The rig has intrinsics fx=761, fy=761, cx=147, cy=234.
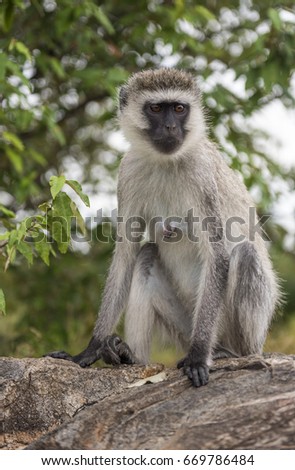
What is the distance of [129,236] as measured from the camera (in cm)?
830

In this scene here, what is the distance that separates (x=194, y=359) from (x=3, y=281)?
499 centimetres

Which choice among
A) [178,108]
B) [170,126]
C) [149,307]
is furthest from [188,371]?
[178,108]

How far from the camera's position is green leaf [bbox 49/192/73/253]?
260 inches

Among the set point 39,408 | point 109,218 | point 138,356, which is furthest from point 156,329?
point 109,218

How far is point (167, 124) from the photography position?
7918mm

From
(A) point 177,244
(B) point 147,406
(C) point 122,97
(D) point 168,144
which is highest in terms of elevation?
(C) point 122,97

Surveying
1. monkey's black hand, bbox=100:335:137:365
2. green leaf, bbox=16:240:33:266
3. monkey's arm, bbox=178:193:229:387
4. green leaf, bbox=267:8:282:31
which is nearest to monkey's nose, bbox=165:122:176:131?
monkey's arm, bbox=178:193:229:387

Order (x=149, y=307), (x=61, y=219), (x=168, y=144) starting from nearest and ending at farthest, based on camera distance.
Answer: (x=61, y=219), (x=168, y=144), (x=149, y=307)

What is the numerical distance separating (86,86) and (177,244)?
242cm

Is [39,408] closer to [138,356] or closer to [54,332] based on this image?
[138,356]

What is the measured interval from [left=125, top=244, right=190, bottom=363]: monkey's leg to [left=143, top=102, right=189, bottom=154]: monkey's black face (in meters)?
1.19

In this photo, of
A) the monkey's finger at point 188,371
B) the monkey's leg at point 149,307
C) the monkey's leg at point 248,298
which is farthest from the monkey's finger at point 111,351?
the monkey's leg at point 248,298

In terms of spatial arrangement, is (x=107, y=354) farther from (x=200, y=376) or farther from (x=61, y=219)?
(x=61, y=219)

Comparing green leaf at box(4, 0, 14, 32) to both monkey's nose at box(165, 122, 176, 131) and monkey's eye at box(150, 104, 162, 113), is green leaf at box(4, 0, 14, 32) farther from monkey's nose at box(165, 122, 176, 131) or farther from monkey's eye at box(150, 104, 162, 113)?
monkey's nose at box(165, 122, 176, 131)
